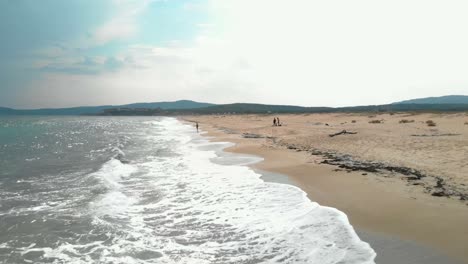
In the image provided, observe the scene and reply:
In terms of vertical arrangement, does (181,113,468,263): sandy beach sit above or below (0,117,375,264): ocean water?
above

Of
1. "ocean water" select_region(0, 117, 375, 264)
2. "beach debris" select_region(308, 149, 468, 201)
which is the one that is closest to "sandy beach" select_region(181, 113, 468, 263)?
"beach debris" select_region(308, 149, 468, 201)

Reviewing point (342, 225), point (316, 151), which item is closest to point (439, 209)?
point (342, 225)

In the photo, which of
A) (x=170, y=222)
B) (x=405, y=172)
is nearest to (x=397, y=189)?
(x=405, y=172)

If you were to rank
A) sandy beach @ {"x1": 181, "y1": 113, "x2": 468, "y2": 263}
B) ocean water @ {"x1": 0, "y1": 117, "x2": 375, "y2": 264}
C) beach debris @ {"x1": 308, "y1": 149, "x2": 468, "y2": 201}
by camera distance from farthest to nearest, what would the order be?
beach debris @ {"x1": 308, "y1": 149, "x2": 468, "y2": 201}
ocean water @ {"x1": 0, "y1": 117, "x2": 375, "y2": 264}
sandy beach @ {"x1": 181, "y1": 113, "x2": 468, "y2": 263}

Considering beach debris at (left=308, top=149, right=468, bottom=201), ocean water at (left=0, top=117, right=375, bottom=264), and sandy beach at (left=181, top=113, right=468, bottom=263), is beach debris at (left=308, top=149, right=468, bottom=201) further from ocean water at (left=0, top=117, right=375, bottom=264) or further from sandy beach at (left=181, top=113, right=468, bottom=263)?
ocean water at (left=0, top=117, right=375, bottom=264)

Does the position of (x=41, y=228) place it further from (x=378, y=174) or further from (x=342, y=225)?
(x=378, y=174)

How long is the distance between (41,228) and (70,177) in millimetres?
9172

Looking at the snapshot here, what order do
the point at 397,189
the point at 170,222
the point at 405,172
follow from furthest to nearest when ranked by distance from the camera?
the point at 405,172, the point at 397,189, the point at 170,222

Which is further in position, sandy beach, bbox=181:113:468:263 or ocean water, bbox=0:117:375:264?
ocean water, bbox=0:117:375:264

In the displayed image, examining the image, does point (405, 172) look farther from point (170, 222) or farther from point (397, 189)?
point (170, 222)

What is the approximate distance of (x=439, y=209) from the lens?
9.60m

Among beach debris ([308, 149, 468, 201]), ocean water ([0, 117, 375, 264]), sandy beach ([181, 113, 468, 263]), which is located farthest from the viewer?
beach debris ([308, 149, 468, 201])

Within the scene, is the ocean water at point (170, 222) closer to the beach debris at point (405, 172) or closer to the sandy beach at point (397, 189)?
the sandy beach at point (397, 189)

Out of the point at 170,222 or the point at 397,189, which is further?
the point at 397,189
